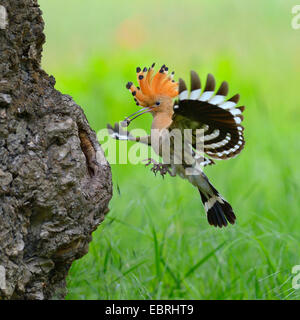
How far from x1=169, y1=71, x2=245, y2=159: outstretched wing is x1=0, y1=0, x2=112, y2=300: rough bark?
480mm

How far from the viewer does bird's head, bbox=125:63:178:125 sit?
3131 mm

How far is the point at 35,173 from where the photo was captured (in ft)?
8.49

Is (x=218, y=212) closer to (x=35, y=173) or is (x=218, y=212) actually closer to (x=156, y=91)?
(x=156, y=91)

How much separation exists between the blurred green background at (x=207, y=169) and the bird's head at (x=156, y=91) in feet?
1.71

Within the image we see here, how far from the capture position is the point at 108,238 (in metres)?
3.70

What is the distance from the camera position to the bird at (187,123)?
2734mm
